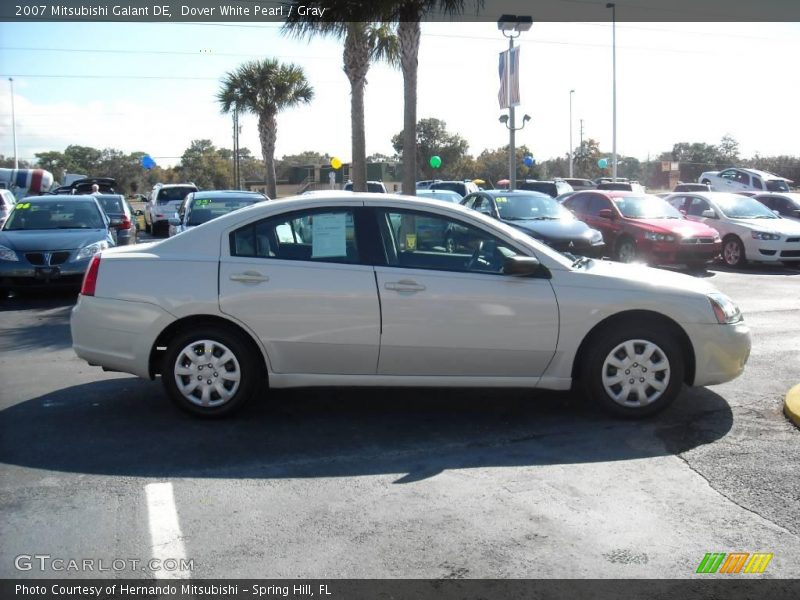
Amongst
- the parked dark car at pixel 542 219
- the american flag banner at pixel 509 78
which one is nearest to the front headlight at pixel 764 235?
the parked dark car at pixel 542 219

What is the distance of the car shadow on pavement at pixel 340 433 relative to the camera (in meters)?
4.96

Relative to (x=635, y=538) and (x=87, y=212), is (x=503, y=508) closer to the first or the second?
(x=635, y=538)

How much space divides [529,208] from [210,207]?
19.5ft

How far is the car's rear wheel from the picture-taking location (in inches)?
623

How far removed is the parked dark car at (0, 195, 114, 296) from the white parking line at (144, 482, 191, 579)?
25.2 feet

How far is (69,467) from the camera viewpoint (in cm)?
488

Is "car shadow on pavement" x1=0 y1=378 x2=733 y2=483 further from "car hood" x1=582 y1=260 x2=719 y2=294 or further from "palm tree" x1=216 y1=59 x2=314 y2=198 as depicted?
"palm tree" x1=216 y1=59 x2=314 y2=198

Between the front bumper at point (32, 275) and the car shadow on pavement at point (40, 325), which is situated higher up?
the front bumper at point (32, 275)

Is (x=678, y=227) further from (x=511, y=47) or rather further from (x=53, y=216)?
(x=53, y=216)

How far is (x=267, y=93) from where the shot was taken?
105 ft

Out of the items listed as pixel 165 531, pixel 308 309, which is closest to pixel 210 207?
pixel 308 309

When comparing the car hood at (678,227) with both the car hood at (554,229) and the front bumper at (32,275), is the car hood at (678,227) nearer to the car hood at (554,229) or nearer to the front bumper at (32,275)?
the car hood at (554,229)

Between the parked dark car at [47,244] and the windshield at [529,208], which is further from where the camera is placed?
the windshield at [529,208]

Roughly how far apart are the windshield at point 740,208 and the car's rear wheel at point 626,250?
2428 millimetres
